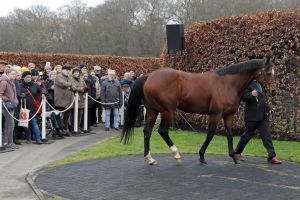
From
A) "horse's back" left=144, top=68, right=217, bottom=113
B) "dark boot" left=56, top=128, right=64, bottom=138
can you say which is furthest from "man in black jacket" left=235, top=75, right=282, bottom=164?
"dark boot" left=56, top=128, right=64, bottom=138

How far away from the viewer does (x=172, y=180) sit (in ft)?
22.2

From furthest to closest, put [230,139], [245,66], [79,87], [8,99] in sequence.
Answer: [79,87]
[8,99]
[230,139]
[245,66]

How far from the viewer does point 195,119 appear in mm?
12883

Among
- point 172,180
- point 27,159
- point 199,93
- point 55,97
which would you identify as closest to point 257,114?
point 199,93

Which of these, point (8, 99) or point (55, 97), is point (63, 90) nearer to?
point (55, 97)

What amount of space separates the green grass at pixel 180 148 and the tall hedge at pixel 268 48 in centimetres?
77

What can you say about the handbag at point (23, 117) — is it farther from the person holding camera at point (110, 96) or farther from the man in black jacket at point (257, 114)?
the man in black jacket at point (257, 114)

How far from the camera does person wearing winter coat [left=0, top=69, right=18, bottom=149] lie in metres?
9.66

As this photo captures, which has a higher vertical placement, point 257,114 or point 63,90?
point 63,90

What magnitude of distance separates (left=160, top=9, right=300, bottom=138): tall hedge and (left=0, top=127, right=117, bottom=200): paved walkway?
3.78 meters

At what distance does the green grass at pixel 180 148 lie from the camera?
29.6 ft

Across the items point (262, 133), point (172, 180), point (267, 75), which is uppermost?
point (267, 75)

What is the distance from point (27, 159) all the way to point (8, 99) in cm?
167

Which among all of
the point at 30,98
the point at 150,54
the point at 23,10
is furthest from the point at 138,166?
the point at 23,10
